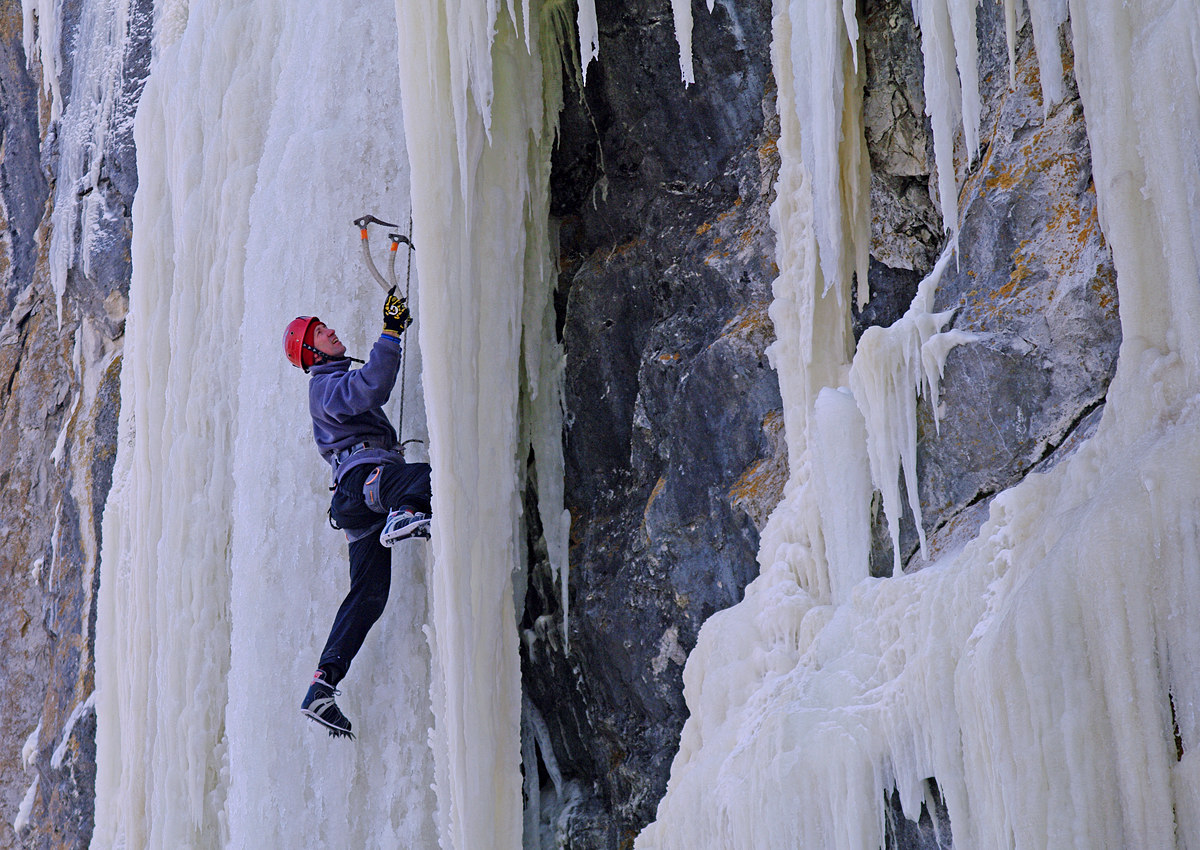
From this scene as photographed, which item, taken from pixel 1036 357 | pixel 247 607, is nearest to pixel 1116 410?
pixel 1036 357

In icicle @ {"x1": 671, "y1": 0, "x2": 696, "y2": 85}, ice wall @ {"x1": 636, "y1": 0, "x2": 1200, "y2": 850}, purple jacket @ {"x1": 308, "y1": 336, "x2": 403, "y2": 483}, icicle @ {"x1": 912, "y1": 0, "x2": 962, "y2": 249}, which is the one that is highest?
icicle @ {"x1": 671, "y1": 0, "x2": 696, "y2": 85}

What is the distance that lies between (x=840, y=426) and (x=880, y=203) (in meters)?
1.03

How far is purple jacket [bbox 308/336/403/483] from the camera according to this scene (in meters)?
4.57

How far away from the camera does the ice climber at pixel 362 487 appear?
4570mm

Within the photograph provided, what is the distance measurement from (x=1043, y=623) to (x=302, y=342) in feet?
10.0

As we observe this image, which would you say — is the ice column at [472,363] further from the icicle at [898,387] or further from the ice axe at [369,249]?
the icicle at [898,387]

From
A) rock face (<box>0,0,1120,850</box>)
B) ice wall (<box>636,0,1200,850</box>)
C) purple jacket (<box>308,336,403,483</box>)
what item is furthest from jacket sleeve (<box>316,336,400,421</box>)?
ice wall (<box>636,0,1200,850</box>)

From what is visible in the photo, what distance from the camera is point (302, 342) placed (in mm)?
4867

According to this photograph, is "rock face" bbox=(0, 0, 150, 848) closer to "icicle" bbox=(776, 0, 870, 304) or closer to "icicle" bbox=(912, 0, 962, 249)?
"icicle" bbox=(776, 0, 870, 304)

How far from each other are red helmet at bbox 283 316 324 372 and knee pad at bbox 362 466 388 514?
558mm

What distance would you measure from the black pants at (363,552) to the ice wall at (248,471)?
0.14 m

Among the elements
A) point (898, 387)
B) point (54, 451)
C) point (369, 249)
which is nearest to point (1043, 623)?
point (898, 387)

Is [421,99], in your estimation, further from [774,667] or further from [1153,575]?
[1153,575]

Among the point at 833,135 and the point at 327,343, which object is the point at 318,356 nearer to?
the point at 327,343
